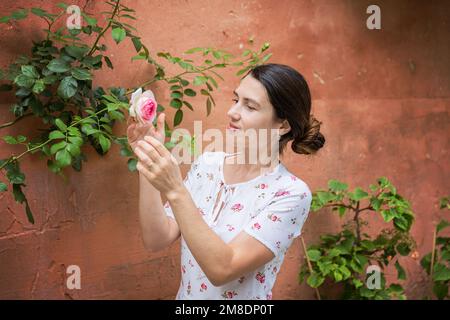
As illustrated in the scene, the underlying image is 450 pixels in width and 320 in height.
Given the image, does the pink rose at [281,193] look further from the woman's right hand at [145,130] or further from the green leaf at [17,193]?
the green leaf at [17,193]

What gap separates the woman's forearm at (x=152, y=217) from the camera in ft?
6.07

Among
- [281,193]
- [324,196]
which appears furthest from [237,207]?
[324,196]

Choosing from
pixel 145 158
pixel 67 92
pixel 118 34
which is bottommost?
pixel 145 158

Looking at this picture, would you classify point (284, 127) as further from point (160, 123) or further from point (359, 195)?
point (359, 195)

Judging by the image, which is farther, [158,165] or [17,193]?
[17,193]

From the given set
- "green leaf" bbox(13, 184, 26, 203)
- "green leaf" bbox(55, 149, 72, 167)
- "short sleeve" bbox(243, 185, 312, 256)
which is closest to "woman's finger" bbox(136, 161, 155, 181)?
"short sleeve" bbox(243, 185, 312, 256)

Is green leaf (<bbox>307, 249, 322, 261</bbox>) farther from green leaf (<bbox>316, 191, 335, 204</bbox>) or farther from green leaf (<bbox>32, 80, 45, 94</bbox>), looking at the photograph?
green leaf (<bbox>32, 80, 45, 94</bbox>)

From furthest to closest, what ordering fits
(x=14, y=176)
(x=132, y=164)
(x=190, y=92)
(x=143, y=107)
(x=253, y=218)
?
(x=190, y=92), (x=132, y=164), (x=14, y=176), (x=253, y=218), (x=143, y=107)

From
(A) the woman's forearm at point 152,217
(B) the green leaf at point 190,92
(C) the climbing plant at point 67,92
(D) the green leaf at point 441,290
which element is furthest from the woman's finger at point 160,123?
(D) the green leaf at point 441,290

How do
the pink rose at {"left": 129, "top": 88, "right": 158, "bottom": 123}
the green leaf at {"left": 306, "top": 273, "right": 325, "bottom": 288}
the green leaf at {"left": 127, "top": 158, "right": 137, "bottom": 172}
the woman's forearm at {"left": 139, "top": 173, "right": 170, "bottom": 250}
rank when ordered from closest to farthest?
the pink rose at {"left": 129, "top": 88, "right": 158, "bottom": 123}, the woman's forearm at {"left": 139, "top": 173, "right": 170, "bottom": 250}, the green leaf at {"left": 127, "top": 158, "right": 137, "bottom": 172}, the green leaf at {"left": 306, "top": 273, "right": 325, "bottom": 288}

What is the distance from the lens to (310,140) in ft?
6.67

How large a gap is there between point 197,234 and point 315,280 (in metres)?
1.54

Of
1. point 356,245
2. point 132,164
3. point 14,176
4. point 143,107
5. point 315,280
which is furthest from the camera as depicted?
point 356,245

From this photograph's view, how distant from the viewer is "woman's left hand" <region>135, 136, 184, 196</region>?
5.22ft
